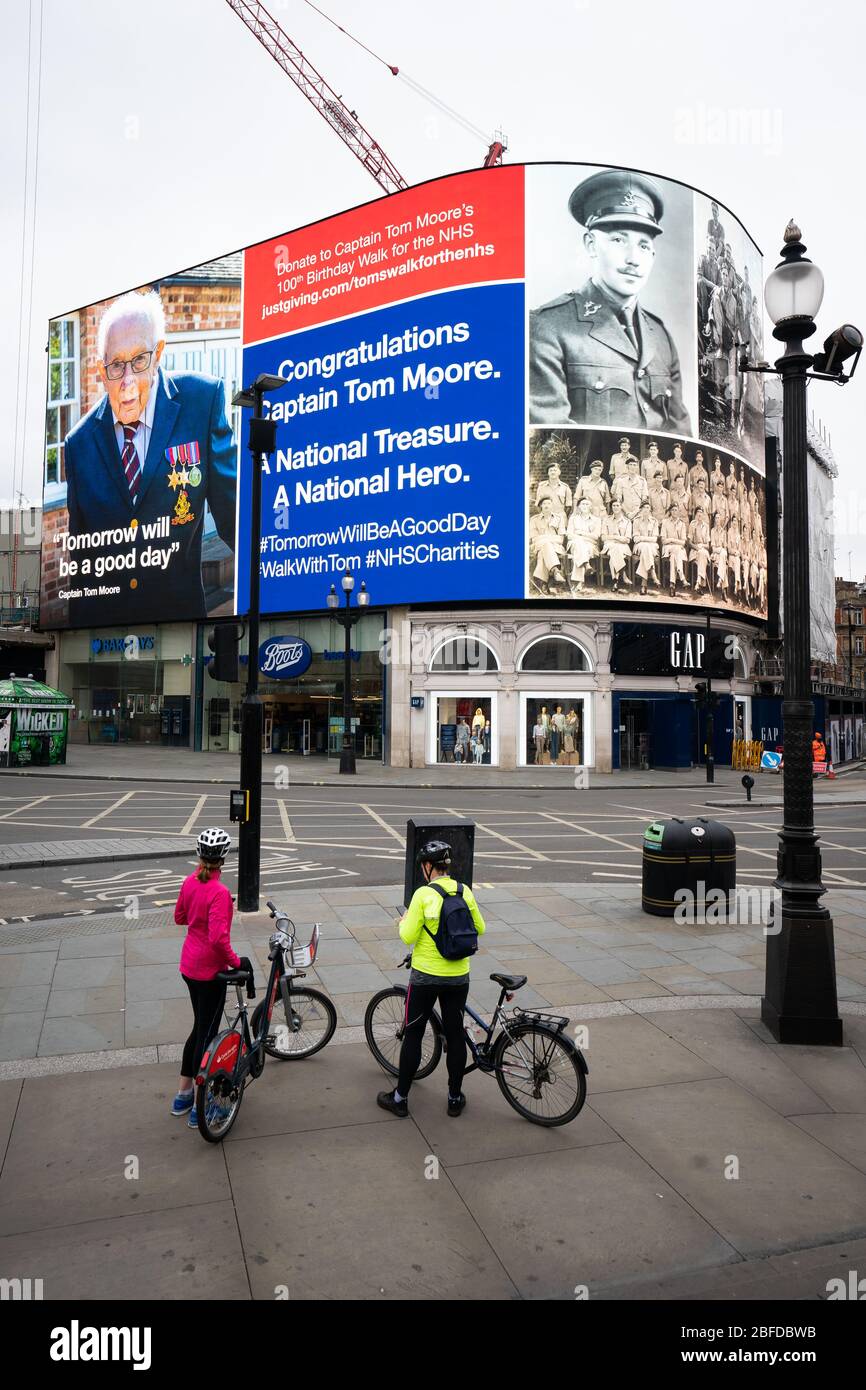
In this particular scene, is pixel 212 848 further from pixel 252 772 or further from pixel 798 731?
pixel 252 772

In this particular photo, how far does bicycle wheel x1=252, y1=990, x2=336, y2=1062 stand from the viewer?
6484 millimetres

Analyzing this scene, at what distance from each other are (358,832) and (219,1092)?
13051mm

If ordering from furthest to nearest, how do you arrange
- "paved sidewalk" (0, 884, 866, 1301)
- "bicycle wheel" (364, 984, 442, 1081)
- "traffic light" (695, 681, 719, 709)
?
"traffic light" (695, 681, 719, 709) < "bicycle wheel" (364, 984, 442, 1081) < "paved sidewalk" (0, 884, 866, 1301)

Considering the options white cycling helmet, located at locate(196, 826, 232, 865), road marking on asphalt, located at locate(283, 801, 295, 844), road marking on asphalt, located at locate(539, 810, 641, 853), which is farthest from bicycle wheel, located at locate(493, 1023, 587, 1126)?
road marking on asphalt, located at locate(283, 801, 295, 844)

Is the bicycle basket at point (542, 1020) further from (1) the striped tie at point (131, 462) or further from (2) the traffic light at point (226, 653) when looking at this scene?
(1) the striped tie at point (131, 462)

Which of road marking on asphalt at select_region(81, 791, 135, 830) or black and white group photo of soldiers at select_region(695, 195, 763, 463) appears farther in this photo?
black and white group photo of soldiers at select_region(695, 195, 763, 463)

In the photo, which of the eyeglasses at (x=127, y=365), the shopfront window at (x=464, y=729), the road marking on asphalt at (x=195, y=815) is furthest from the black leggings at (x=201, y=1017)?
the eyeglasses at (x=127, y=365)

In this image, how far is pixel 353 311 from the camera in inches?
1577

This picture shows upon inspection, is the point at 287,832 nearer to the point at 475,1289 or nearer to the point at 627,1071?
the point at 627,1071

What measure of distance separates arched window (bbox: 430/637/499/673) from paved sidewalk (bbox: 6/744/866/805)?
4.25m

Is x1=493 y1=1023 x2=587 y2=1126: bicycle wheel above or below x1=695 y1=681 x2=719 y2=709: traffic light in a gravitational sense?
below

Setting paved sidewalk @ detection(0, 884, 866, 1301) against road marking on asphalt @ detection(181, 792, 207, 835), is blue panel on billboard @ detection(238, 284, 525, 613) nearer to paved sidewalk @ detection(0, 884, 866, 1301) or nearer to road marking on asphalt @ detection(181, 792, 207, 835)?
road marking on asphalt @ detection(181, 792, 207, 835)

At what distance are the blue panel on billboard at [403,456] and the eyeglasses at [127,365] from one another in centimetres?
881
